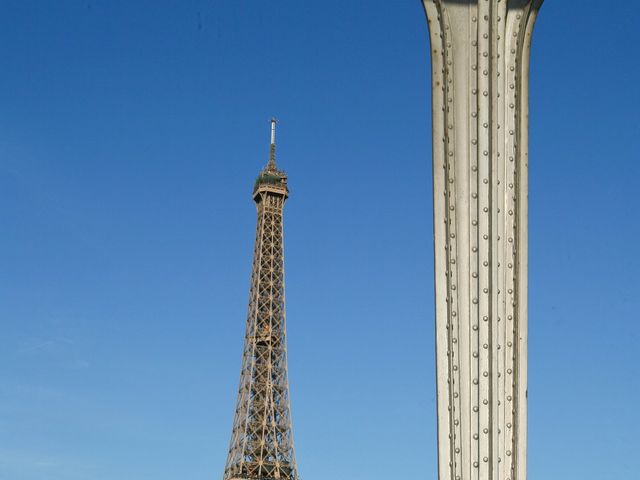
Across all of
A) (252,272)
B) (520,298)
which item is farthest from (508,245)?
(252,272)

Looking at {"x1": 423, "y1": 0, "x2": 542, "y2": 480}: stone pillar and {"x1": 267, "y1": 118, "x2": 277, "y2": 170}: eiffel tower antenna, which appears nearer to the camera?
{"x1": 423, "y1": 0, "x2": 542, "y2": 480}: stone pillar

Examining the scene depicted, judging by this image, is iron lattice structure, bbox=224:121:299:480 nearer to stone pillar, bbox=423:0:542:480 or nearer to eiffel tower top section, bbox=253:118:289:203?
eiffel tower top section, bbox=253:118:289:203

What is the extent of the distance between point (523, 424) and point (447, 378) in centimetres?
83

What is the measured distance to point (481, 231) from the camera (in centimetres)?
1011

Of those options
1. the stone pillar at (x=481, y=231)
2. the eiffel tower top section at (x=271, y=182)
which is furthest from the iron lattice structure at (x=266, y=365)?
the stone pillar at (x=481, y=231)

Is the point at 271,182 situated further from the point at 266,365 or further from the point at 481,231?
the point at 481,231

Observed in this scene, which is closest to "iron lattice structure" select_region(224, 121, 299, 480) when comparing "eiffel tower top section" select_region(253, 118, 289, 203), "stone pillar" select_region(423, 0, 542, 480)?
"eiffel tower top section" select_region(253, 118, 289, 203)

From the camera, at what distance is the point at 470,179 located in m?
10.2

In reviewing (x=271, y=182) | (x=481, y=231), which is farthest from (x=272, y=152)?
(x=481, y=231)

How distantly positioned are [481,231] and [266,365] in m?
63.9

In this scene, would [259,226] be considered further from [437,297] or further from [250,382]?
[437,297]

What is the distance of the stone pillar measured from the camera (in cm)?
981

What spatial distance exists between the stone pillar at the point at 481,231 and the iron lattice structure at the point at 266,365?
196ft

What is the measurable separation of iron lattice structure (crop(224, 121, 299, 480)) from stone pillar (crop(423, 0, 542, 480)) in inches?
2349
